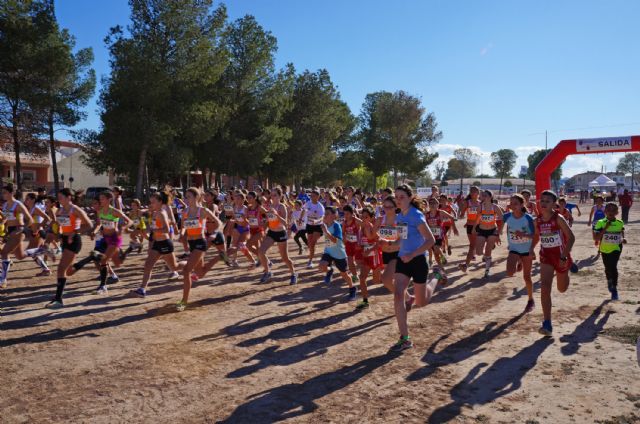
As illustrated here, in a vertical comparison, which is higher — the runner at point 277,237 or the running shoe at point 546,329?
the runner at point 277,237

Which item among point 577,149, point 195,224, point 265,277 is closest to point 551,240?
point 195,224

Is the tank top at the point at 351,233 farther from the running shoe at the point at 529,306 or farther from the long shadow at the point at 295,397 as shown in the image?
the long shadow at the point at 295,397

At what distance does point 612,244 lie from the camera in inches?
343

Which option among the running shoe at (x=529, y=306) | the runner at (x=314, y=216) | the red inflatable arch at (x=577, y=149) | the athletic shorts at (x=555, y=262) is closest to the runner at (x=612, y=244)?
the running shoe at (x=529, y=306)

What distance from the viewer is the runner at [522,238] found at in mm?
7855

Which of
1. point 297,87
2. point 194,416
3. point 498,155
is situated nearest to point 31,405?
point 194,416

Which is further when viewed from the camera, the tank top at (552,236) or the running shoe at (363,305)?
the running shoe at (363,305)

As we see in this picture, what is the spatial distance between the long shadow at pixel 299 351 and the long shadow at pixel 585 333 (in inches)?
103

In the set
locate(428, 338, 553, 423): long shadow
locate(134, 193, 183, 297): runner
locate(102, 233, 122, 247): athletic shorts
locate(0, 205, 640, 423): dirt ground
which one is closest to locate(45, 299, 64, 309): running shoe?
locate(0, 205, 640, 423): dirt ground

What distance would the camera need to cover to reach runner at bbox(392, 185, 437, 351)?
5.85 meters

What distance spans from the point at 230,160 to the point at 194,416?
109ft

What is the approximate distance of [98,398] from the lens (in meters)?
4.63

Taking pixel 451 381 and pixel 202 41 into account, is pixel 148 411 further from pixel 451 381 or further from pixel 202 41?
pixel 202 41

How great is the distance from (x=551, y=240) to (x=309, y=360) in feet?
12.7
